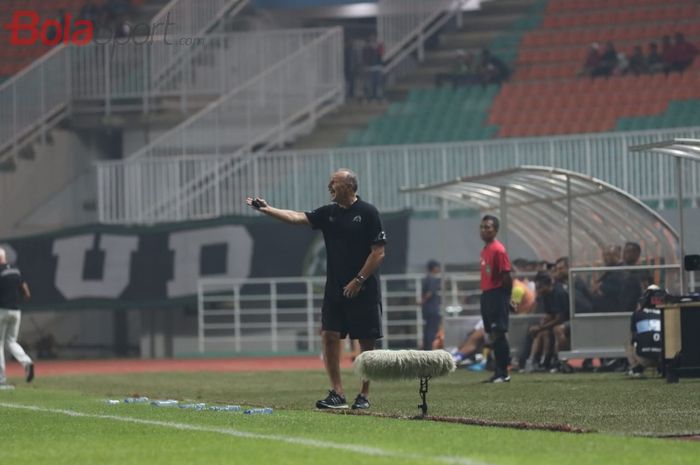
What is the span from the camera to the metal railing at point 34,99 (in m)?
40.7

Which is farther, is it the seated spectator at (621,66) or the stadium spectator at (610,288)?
the seated spectator at (621,66)

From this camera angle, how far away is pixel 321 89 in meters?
40.7

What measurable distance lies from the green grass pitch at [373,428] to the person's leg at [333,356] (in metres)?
0.39

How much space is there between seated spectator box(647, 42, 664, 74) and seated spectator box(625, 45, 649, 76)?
10cm

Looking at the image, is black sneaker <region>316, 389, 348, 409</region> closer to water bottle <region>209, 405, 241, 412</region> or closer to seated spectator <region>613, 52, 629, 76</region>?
water bottle <region>209, 405, 241, 412</region>

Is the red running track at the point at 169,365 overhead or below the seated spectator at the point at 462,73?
below

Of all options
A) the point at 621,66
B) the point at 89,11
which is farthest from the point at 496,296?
the point at 89,11

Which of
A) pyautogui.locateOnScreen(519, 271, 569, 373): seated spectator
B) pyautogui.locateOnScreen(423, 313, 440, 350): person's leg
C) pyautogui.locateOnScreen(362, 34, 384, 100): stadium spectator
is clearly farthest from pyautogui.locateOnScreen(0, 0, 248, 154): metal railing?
pyautogui.locateOnScreen(519, 271, 569, 373): seated spectator

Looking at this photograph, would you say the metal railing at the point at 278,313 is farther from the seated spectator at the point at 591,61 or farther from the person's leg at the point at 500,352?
the person's leg at the point at 500,352

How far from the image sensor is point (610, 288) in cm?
2367

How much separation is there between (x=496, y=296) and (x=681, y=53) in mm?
19971

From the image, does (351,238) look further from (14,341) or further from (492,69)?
(492,69)

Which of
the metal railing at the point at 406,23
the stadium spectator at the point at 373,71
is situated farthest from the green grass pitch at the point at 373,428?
the metal railing at the point at 406,23

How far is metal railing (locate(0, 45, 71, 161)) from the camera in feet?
133
